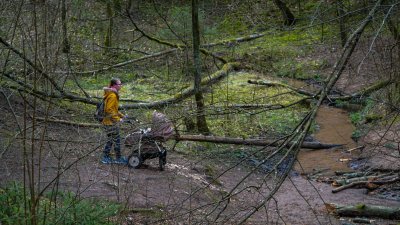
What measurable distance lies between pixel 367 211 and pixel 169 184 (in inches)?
159

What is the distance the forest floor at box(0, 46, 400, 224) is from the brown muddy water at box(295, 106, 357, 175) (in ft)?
1.49

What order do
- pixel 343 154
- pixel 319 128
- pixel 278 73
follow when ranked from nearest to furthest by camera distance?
pixel 343 154, pixel 319 128, pixel 278 73

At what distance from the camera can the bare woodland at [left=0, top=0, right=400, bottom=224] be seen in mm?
5992

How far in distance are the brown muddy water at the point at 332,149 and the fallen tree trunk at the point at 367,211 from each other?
226 cm

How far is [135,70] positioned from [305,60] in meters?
6.36

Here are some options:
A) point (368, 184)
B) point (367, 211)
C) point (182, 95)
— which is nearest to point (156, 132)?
point (367, 211)

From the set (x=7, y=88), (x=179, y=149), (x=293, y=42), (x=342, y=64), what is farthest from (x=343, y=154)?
(x=293, y=42)

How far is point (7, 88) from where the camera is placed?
34.0 ft

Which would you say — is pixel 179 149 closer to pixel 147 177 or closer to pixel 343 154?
pixel 147 177

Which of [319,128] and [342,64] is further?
[319,128]

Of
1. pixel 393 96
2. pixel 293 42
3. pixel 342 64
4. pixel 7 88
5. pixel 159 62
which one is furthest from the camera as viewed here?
pixel 293 42

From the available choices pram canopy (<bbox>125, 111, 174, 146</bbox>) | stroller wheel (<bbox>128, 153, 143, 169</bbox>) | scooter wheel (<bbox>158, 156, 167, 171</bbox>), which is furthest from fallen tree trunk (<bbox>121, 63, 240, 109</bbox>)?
pram canopy (<bbox>125, 111, 174, 146</bbox>)

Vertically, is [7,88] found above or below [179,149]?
above

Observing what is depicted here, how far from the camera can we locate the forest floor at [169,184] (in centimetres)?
855
